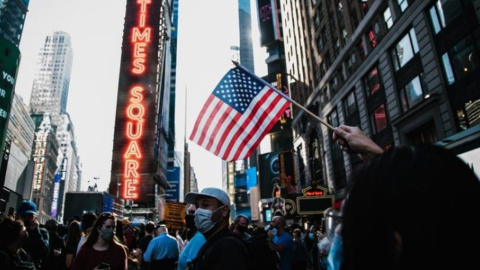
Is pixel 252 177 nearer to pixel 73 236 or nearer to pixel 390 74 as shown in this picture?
pixel 390 74

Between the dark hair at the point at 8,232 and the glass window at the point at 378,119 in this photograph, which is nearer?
the dark hair at the point at 8,232

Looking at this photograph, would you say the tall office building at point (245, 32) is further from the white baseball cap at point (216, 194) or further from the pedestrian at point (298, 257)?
the white baseball cap at point (216, 194)

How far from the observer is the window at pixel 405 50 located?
20.1m

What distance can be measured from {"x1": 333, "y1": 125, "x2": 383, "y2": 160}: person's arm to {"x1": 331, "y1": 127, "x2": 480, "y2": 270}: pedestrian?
1.35m

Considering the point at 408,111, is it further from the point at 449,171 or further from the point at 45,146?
the point at 45,146

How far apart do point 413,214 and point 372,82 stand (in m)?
27.2

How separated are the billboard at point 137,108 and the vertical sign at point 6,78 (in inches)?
1162

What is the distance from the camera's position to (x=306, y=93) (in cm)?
4378

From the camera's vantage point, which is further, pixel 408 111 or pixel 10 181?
pixel 10 181

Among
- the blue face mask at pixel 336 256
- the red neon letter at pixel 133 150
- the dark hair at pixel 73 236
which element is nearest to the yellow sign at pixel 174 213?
the dark hair at pixel 73 236

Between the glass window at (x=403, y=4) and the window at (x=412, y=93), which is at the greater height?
the glass window at (x=403, y=4)

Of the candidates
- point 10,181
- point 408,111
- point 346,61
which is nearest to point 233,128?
point 408,111

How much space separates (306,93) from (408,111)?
24306mm

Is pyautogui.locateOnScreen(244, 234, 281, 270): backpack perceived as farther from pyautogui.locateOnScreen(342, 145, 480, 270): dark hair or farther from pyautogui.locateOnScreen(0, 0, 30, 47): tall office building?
pyautogui.locateOnScreen(0, 0, 30, 47): tall office building
